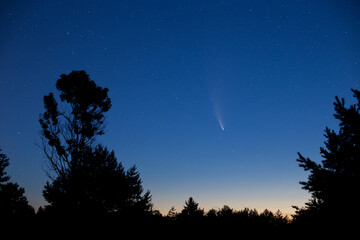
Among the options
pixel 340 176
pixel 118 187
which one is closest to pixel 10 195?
pixel 118 187

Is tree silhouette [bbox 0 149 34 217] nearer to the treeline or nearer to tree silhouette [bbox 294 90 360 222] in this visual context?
the treeline

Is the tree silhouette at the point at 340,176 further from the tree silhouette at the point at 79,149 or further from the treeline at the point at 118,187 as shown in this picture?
the tree silhouette at the point at 79,149

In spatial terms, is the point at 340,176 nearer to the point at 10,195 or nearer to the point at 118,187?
the point at 118,187

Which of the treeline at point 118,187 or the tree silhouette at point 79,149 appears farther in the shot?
the tree silhouette at point 79,149

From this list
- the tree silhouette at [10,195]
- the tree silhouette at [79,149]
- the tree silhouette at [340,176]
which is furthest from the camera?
the tree silhouette at [10,195]

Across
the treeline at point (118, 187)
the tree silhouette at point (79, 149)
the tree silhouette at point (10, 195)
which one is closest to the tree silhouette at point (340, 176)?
the treeline at point (118, 187)

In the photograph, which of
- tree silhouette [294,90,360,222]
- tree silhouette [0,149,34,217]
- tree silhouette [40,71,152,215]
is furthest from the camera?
tree silhouette [0,149,34,217]

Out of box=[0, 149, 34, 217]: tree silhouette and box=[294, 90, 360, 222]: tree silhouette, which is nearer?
box=[294, 90, 360, 222]: tree silhouette

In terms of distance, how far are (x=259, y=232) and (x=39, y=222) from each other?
41.1 feet

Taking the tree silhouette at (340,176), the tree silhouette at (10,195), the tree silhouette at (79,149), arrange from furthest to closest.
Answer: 1. the tree silhouette at (10,195)
2. the tree silhouette at (79,149)
3. the tree silhouette at (340,176)

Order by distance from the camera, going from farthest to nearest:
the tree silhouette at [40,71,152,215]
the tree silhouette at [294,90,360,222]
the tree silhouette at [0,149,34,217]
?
the tree silhouette at [0,149,34,217] → the tree silhouette at [40,71,152,215] → the tree silhouette at [294,90,360,222]

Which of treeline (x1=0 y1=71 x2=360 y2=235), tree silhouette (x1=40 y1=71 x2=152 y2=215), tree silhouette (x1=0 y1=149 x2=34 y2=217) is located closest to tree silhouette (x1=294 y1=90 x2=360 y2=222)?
treeline (x1=0 y1=71 x2=360 y2=235)

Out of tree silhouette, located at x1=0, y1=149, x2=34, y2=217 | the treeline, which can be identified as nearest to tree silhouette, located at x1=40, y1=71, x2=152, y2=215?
the treeline

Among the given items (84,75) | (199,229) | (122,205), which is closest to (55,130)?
(84,75)
